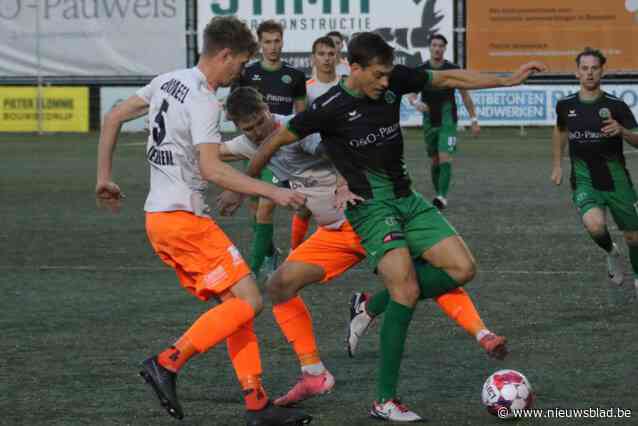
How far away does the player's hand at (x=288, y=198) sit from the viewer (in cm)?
598

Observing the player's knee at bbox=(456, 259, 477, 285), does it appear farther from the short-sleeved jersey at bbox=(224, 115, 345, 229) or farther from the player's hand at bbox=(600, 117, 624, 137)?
the player's hand at bbox=(600, 117, 624, 137)

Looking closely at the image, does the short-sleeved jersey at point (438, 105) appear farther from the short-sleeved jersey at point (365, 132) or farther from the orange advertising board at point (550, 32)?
the orange advertising board at point (550, 32)

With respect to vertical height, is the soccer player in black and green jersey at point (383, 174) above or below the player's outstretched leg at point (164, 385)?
above

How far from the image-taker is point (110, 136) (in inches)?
263

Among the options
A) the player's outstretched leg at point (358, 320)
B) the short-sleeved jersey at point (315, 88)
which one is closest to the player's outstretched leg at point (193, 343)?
the player's outstretched leg at point (358, 320)

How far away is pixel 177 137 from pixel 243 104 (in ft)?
2.31


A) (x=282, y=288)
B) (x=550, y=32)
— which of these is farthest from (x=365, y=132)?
(x=550, y=32)

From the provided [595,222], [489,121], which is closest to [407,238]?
[595,222]

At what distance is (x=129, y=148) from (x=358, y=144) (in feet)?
72.3

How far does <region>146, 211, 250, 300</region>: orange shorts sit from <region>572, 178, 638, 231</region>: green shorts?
184 inches

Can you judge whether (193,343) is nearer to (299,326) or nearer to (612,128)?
(299,326)

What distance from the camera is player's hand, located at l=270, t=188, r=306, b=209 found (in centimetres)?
598

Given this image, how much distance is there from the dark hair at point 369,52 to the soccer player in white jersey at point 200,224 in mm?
563

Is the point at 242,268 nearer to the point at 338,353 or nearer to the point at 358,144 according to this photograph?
the point at 358,144
